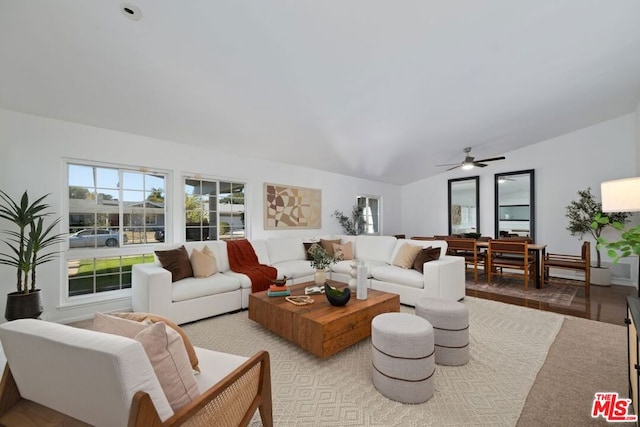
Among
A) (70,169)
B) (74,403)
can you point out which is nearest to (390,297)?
(74,403)

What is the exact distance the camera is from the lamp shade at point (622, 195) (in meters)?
1.72

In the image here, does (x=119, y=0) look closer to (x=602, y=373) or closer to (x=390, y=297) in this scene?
(x=390, y=297)

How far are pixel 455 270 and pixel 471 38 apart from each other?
2739 mm

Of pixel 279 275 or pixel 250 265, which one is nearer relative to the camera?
pixel 279 275

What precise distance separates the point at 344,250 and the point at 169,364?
4049 mm

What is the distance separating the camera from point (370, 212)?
749 centimetres

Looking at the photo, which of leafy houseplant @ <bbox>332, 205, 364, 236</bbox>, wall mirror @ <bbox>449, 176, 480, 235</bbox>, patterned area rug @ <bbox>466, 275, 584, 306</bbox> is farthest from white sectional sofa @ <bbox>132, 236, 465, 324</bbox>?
wall mirror @ <bbox>449, 176, 480, 235</bbox>

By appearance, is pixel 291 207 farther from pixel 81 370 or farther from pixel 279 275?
pixel 81 370

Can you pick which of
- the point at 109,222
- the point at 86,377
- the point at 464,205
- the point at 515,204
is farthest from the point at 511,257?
the point at 109,222

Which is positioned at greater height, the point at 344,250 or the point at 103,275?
the point at 344,250

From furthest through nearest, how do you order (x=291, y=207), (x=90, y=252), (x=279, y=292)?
(x=291, y=207) → (x=90, y=252) → (x=279, y=292)

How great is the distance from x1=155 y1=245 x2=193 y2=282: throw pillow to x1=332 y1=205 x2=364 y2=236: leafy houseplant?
3.66 meters

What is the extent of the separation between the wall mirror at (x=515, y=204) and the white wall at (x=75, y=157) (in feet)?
17.5

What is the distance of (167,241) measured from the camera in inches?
161
